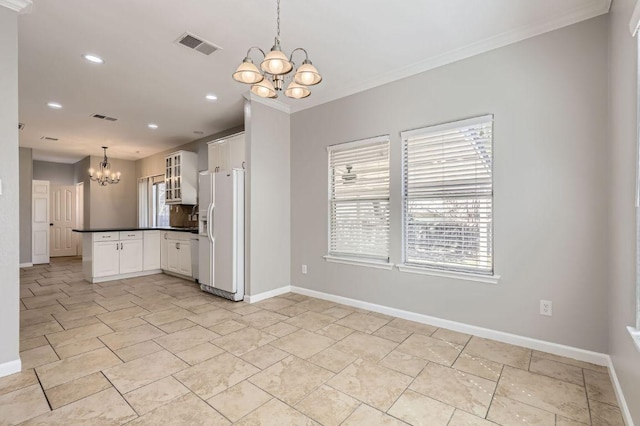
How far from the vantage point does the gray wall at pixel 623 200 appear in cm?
174

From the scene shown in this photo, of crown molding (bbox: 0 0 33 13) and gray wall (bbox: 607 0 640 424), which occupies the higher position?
crown molding (bbox: 0 0 33 13)

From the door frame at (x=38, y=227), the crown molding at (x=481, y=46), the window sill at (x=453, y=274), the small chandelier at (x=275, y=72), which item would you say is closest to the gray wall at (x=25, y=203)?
the door frame at (x=38, y=227)

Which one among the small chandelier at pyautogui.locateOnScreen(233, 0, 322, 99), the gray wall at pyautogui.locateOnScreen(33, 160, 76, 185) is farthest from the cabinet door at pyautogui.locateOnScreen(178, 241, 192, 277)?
the gray wall at pyautogui.locateOnScreen(33, 160, 76, 185)

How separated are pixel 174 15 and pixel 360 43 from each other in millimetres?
1634

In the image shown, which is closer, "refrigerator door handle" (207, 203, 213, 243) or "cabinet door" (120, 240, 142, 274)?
"refrigerator door handle" (207, 203, 213, 243)

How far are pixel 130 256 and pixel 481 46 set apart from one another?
6315mm

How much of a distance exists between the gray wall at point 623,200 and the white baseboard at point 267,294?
3.55m

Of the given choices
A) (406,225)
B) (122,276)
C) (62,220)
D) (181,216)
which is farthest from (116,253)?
(62,220)

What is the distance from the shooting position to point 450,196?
10.5ft

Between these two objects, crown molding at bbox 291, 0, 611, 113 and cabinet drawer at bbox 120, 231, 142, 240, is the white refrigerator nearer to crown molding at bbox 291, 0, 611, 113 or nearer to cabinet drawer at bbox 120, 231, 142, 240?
crown molding at bbox 291, 0, 611, 113

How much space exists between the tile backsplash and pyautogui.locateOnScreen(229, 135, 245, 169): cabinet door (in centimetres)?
229

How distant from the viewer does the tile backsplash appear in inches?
265

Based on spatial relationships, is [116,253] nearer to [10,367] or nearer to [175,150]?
[175,150]

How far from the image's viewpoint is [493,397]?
2057mm
